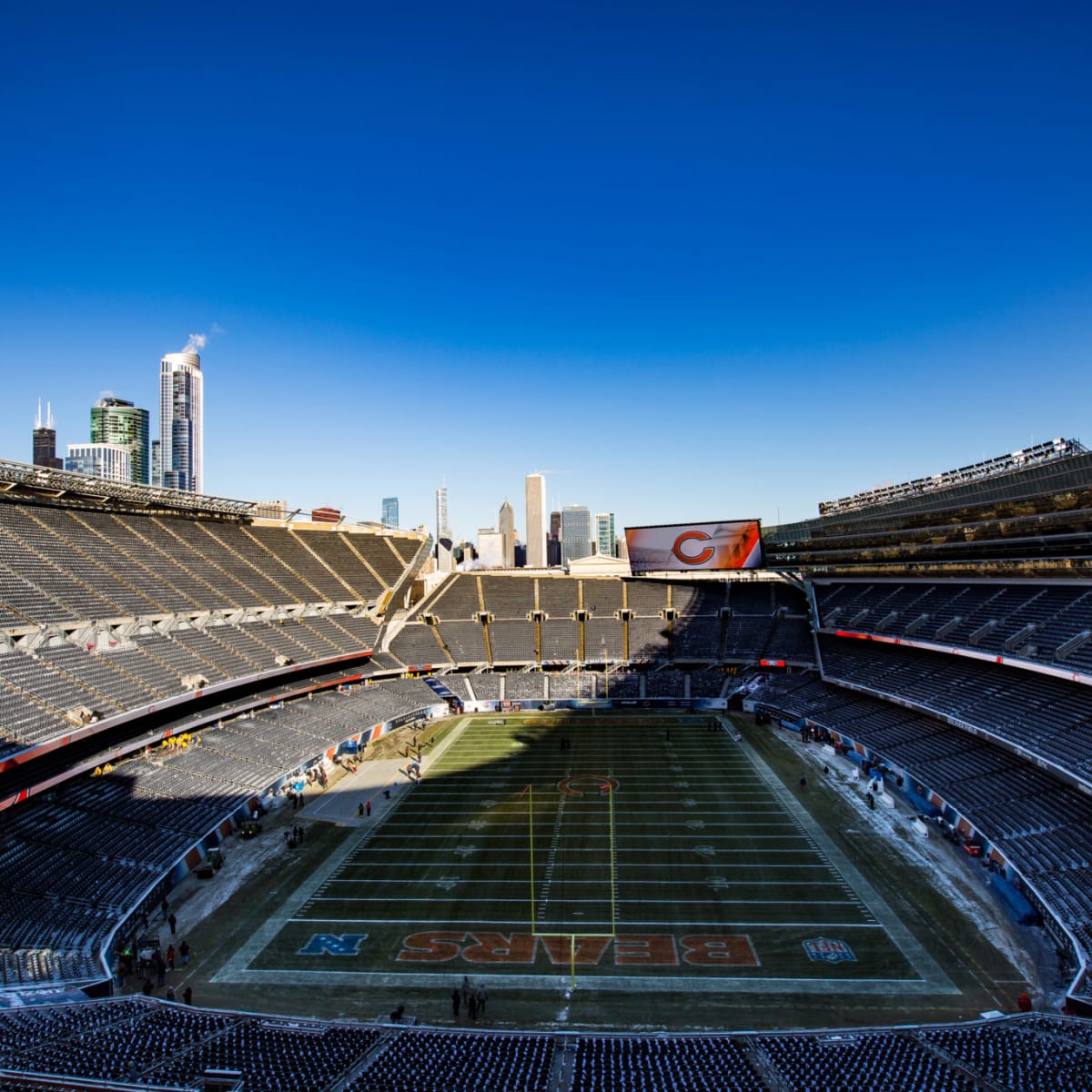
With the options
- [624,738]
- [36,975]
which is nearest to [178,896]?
[36,975]

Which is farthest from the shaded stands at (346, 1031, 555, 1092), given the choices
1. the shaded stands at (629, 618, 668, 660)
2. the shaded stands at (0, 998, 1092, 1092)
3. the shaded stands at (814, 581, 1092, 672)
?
the shaded stands at (629, 618, 668, 660)

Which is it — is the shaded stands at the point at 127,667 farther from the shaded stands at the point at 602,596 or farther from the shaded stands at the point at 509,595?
the shaded stands at the point at 602,596

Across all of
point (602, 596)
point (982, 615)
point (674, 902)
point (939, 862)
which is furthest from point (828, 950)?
point (602, 596)

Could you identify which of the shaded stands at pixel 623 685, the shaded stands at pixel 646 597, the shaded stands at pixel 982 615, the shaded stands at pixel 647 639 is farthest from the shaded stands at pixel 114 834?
the shaded stands at pixel 982 615

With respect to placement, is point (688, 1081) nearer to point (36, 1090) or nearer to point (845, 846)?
point (36, 1090)

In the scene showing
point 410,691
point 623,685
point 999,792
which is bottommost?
point 999,792

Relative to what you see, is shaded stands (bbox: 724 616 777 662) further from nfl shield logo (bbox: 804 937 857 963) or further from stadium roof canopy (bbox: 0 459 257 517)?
stadium roof canopy (bbox: 0 459 257 517)

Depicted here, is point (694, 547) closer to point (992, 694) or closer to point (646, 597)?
point (646, 597)
